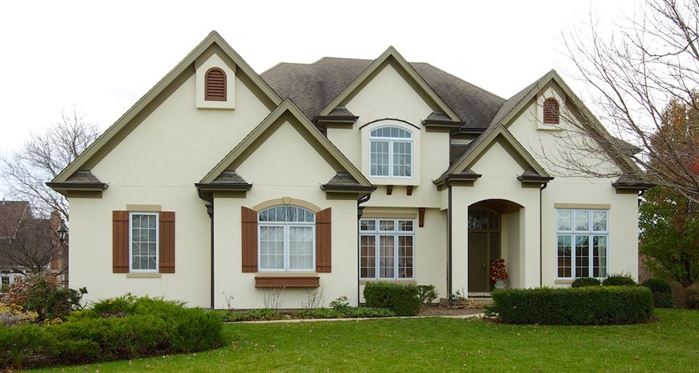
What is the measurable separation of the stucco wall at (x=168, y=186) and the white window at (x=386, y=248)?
5.12 m

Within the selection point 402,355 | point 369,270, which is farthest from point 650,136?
point 369,270

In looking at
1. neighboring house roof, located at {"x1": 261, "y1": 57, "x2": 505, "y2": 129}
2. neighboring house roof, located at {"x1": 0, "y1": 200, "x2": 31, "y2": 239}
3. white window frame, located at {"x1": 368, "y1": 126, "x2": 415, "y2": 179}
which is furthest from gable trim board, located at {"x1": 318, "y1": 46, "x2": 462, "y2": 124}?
neighboring house roof, located at {"x1": 0, "y1": 200, "x2": 31, "y2": 239}

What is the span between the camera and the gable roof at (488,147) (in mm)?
21031

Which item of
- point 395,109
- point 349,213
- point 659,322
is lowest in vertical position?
point 659,322

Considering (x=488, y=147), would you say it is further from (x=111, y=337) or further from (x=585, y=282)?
(x=111, y=337)

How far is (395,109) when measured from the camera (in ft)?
73.0

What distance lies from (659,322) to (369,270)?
8.62m

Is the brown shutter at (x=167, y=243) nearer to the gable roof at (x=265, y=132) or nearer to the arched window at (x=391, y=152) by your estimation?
the gable roof at (x=265, y=132)

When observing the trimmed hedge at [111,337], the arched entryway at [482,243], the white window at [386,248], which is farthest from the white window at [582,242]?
the trimmed hedge at [111,337]

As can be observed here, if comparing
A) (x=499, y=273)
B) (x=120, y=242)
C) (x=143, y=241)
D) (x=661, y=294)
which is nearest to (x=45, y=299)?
(x=120, y=242)

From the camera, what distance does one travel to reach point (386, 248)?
22438mm

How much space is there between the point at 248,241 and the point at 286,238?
1.00 m

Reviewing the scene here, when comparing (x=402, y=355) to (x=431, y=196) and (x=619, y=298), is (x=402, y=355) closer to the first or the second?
(x=619, y=298)

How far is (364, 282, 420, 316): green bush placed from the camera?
18.2 m
